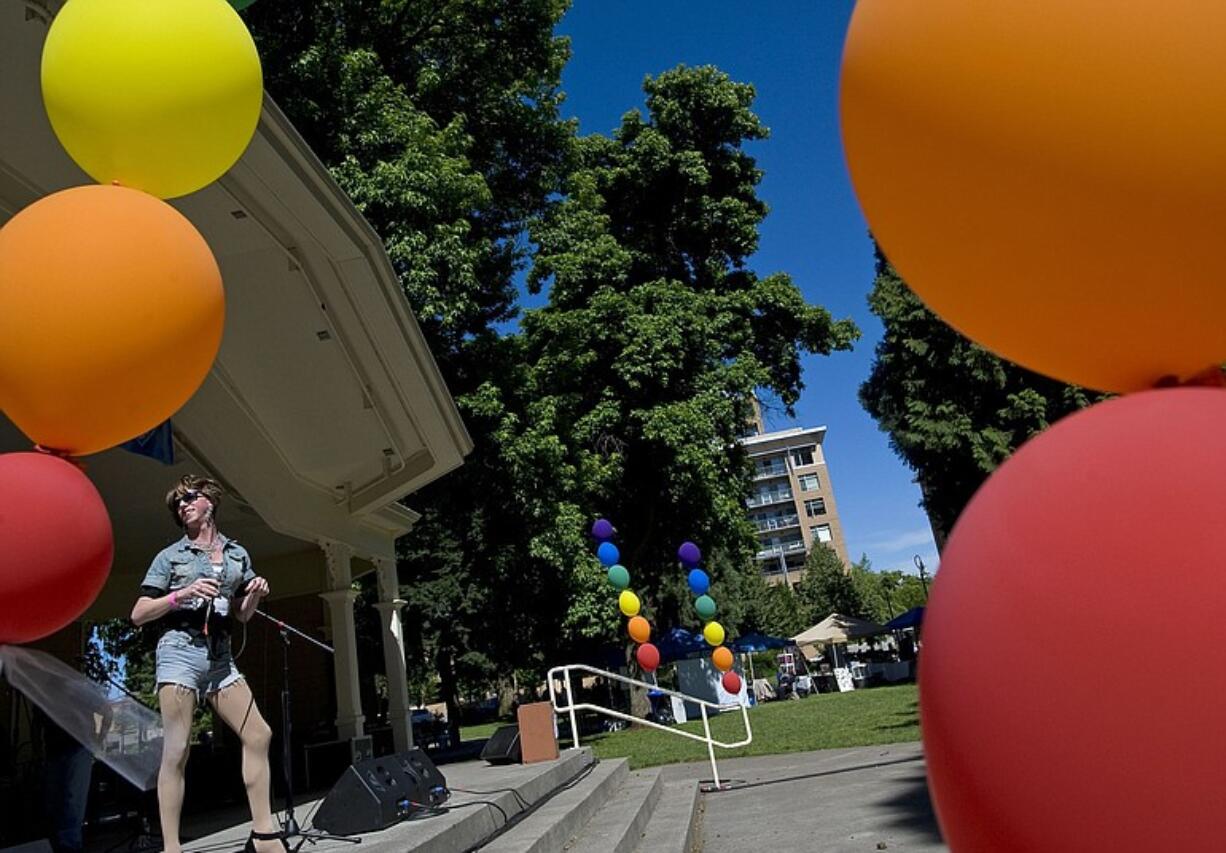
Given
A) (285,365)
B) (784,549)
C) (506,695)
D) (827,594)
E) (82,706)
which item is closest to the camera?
(82,706)

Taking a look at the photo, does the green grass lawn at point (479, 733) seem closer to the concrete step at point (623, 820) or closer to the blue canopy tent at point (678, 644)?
the blue canopy tent at point (678, 644)

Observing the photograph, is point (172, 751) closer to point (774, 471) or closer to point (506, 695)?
point (506, 695)

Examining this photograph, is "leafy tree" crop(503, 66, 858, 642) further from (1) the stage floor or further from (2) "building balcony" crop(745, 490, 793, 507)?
(2) "building balcony" crop(745, 490, 793, 507)

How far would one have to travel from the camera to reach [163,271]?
8.08 ft

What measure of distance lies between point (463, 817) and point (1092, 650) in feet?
14.8

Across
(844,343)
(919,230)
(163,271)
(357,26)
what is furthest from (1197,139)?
(844,343)

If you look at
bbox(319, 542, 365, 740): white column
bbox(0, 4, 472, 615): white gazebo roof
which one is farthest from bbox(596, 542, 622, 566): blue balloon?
bbox(319, 542, 365, 740): white column

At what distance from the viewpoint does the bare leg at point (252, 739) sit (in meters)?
3.45

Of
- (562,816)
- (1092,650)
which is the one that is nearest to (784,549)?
(562,816)

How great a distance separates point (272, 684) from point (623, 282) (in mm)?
11340

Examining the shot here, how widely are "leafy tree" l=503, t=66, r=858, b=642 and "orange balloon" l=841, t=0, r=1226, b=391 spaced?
1292 centimetres

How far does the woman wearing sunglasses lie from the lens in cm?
326

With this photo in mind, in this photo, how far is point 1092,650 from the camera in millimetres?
1076

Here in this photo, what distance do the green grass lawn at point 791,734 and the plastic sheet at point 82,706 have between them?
9.00 meters
